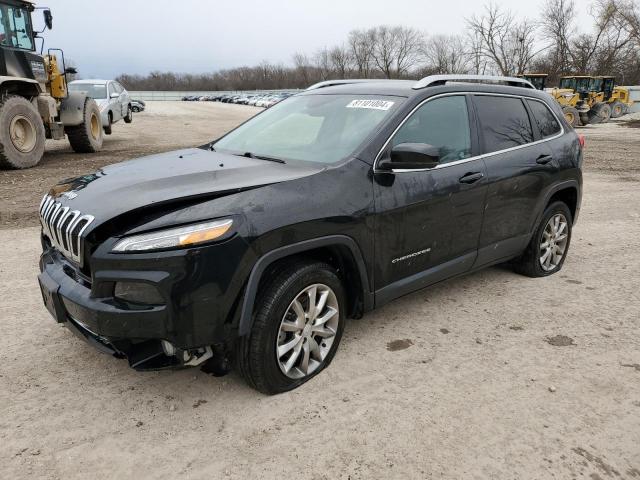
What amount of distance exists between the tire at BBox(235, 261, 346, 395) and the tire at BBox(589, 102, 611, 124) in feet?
90.2

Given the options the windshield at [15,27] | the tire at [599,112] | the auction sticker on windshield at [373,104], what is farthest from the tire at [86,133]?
the tire at [599,112]

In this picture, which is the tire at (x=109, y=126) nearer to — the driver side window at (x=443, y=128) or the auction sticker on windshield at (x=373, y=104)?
the auction sticker on windshield at (x=373, y=104)

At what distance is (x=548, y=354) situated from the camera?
11.5ft

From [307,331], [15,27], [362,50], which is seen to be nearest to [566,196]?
[307,331]

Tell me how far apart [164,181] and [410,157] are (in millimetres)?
1473

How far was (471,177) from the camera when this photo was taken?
12.5ft

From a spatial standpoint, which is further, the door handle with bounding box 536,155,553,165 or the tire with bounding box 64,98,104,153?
the tire with bounding box 64,98,104,153

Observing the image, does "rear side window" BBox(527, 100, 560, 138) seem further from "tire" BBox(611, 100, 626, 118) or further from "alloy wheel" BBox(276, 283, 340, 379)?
"tire" BBox(611, 100, 626, 118)

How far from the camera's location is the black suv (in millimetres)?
2539

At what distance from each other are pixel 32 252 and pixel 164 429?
3.70 m

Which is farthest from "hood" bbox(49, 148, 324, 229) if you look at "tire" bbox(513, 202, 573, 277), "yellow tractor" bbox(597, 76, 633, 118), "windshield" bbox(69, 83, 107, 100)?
"yellow tractor" bbox(597, 76, 633, 118)

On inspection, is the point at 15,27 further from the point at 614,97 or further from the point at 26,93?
the point at 614,97

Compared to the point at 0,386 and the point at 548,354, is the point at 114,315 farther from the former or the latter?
the point at 548,354

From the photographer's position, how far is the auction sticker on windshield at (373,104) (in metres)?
3.54
